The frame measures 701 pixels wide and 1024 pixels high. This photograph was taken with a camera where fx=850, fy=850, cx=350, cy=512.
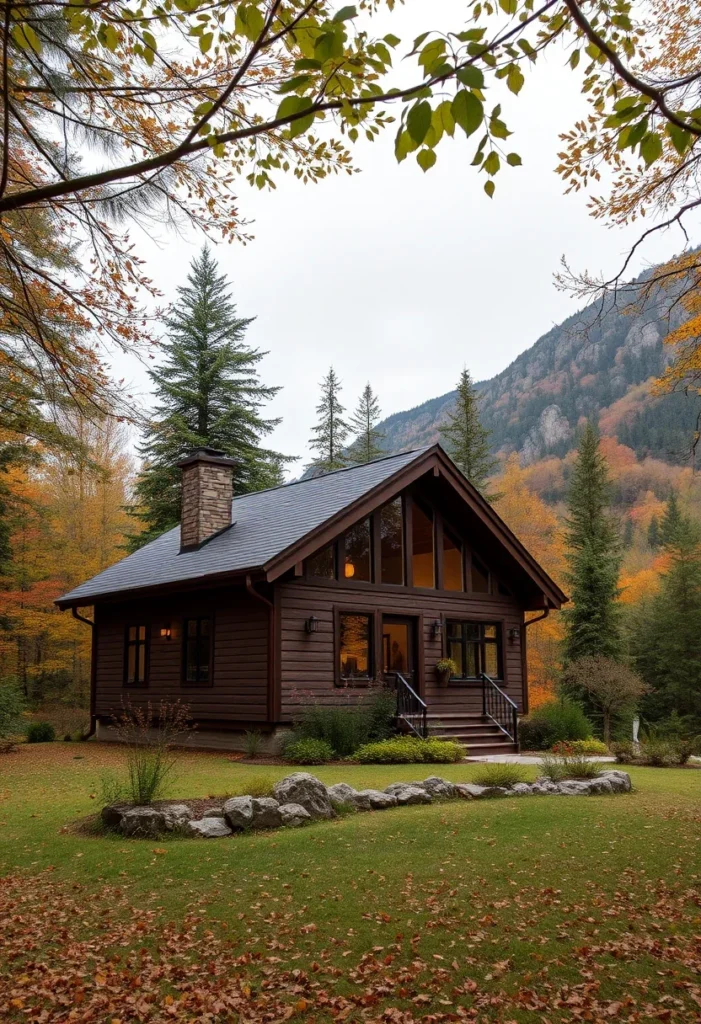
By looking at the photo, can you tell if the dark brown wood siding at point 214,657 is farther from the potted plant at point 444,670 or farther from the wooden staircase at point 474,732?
the potted plant at point 444,670

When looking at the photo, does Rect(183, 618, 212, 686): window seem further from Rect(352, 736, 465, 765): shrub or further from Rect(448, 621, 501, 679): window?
Rect(448, 621, 501, 679): window

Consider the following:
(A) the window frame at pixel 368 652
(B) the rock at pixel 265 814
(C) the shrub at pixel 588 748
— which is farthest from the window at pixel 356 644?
(B) the rock at pixel 265 814

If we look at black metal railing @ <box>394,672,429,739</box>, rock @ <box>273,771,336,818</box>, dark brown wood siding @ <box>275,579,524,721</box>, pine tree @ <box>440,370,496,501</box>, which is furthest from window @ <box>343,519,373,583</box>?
pine tree @ <box>440,370,496,501</box>

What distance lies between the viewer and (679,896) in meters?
5.85

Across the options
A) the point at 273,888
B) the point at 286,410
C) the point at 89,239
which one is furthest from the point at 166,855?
the point at 286,410

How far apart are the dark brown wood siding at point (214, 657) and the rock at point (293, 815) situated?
644 centimetres

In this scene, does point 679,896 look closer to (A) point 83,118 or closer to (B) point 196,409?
(A) point 83,118

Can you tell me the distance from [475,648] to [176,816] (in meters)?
11.7

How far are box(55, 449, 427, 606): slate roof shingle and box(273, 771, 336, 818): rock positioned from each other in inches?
226

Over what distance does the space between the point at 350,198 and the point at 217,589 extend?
33.7 feet

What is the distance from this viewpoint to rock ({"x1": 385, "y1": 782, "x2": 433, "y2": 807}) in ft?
31.3

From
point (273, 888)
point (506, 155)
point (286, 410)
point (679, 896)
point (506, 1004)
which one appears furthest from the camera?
point (286, 410)

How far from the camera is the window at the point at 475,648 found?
60.4 feet

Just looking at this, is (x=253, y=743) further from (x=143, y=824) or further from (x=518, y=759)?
→ (x=143, y=824)
